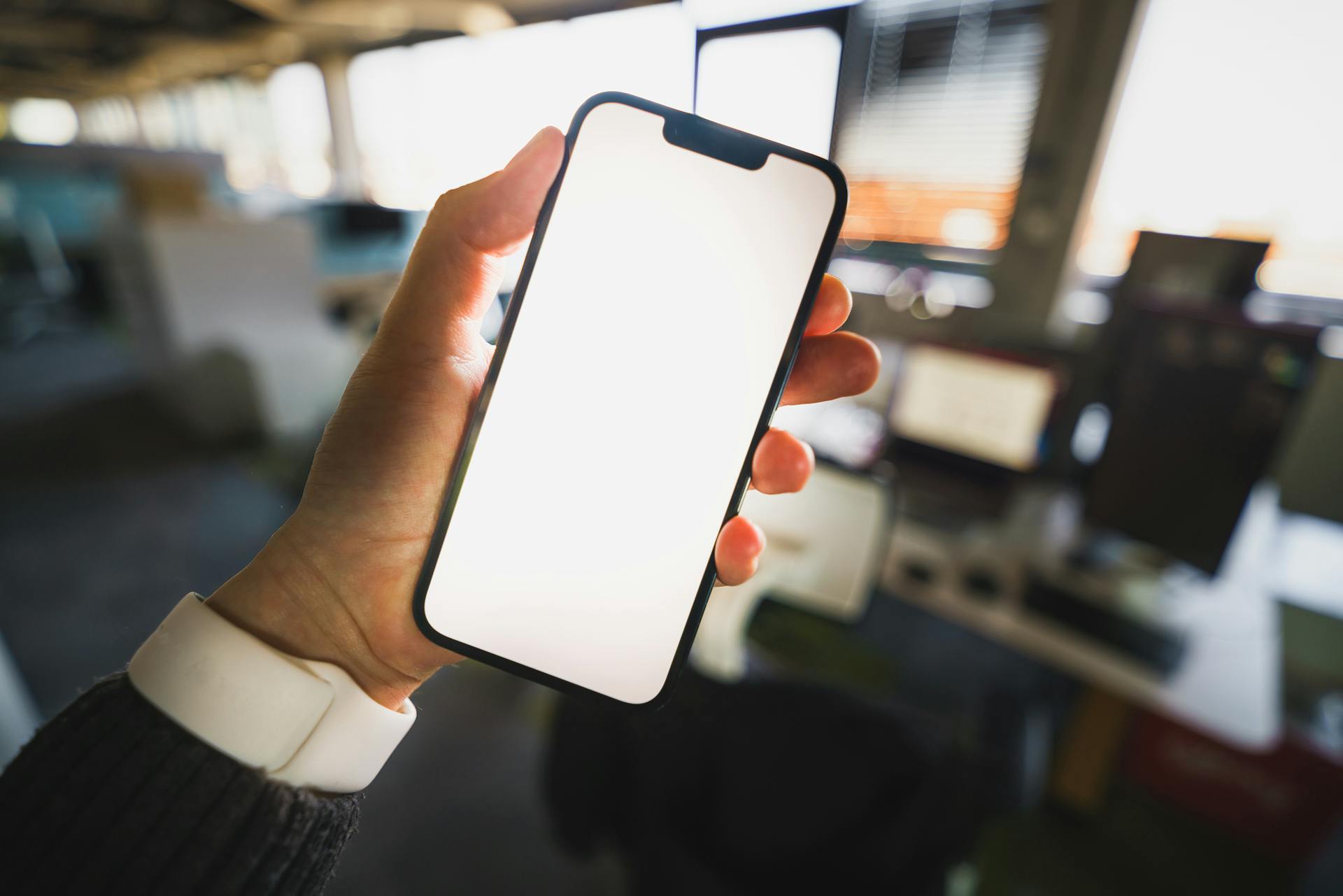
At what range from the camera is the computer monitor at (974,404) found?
1140mm

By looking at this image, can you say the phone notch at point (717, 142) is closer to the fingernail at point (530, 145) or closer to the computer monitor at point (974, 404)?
the fingernail at point (530, 145)

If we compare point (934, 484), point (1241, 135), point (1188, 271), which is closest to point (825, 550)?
point (934, 484)

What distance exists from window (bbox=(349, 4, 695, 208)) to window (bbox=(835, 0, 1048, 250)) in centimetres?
140

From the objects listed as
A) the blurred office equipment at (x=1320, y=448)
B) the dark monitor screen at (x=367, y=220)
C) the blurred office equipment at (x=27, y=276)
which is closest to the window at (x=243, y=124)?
the dark monitor screen at (x=367, y=220)

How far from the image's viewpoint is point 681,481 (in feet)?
1.25

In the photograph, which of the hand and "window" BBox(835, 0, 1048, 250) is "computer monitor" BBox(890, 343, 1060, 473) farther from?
the hand

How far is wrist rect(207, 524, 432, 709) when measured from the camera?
1.05 ft

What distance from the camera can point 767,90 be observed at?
24.7 inches

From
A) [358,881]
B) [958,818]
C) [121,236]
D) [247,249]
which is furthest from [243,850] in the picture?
[121,236]

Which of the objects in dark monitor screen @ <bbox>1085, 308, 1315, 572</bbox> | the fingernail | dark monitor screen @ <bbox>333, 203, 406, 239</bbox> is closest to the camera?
the fingernail

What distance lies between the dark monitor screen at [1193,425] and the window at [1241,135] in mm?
365

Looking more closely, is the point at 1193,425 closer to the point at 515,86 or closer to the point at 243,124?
the point at 515,86

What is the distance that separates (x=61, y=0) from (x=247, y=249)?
8.52 ft

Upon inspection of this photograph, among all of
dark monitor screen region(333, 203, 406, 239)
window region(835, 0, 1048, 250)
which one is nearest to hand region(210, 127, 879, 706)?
window region(835, 0, 1048, 250)
